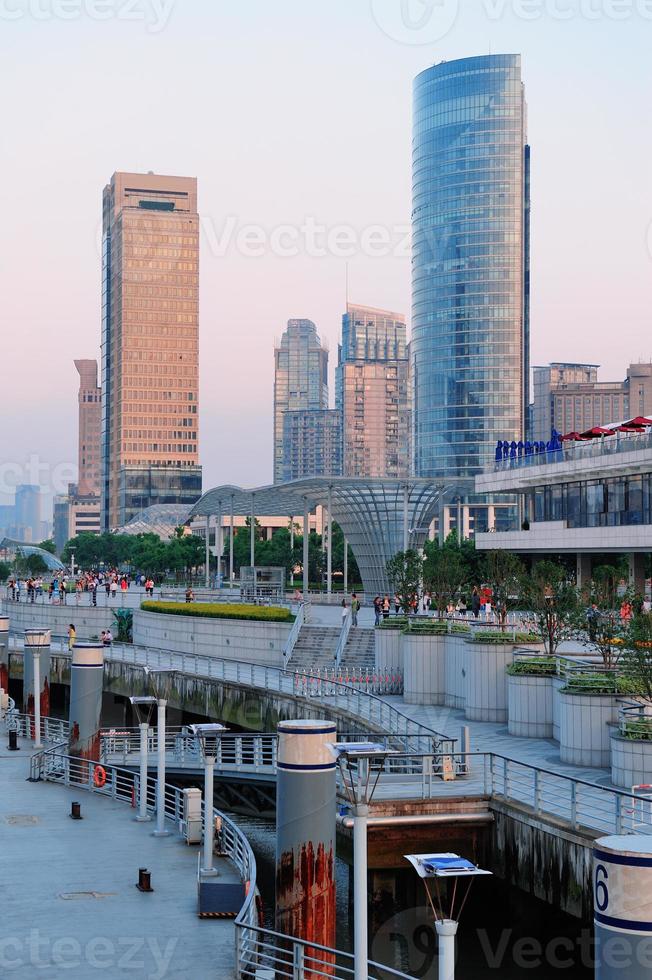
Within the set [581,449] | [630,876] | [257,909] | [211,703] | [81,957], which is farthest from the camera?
[581,449]

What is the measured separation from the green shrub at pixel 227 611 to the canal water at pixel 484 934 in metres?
27.4

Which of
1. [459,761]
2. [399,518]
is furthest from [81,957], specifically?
[399,518]

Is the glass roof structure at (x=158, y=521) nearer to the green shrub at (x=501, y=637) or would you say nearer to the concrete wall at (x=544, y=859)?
the green shrub at (x=501, y=637)

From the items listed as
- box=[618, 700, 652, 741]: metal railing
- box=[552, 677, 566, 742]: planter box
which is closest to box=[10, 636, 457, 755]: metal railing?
box=[552, 677, 566, 742]: planter box

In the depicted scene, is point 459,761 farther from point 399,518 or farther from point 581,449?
point 581,449

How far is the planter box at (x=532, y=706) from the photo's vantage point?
29.8m

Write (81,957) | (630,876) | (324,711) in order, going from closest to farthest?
(630,876), (81,957), (324,711)

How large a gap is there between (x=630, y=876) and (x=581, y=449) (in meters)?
67.2

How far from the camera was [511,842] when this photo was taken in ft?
71.9

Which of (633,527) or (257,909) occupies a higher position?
(633,527)

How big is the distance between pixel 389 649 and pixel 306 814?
87.5 feet

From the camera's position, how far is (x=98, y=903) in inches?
693

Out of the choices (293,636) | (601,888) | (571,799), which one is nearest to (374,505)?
(293,636)

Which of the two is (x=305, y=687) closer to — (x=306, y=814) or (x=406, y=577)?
(x=406, y=577)
